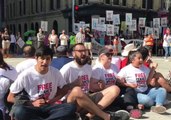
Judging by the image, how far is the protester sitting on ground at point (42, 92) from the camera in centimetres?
463

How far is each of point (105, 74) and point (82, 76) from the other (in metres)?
0.65

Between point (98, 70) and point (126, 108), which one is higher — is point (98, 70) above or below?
above

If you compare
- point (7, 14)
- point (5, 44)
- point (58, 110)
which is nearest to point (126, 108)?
point (58, 110)

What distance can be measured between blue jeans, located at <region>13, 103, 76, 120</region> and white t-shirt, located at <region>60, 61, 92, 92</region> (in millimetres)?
925

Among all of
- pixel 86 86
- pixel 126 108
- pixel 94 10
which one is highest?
pixel 94 10

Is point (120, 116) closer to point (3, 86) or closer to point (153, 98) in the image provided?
point (153, 98)

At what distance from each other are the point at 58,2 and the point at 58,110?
133 feet

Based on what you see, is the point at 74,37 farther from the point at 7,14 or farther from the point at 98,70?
the point at 7,14

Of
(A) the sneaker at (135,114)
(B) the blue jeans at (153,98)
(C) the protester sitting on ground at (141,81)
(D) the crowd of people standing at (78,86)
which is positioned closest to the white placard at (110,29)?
(D) the crowd of people standing at (78,86)

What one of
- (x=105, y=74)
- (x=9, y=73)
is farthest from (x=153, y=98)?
(x=9, y=73)

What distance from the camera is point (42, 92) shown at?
4828mm

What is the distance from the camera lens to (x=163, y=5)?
46.9m

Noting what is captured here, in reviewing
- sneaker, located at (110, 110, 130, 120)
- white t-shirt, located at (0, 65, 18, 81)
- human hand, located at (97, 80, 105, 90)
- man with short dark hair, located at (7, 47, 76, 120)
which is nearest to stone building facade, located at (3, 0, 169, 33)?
human hand, located at (97, 80, 105, 90)

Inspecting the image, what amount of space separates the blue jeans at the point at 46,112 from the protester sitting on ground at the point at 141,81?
196cm
